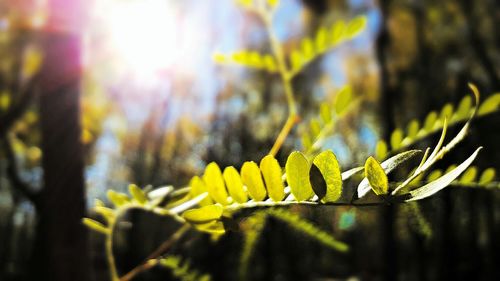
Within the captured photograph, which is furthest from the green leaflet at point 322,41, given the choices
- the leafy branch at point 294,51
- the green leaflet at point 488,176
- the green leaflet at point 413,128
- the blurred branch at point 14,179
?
the blurred branch at point 14,179

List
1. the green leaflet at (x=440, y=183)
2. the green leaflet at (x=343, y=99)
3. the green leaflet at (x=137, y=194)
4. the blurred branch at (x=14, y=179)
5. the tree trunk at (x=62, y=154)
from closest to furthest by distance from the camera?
the green leaflet at (x=440, y=183)
the green leaflet at (x=137, y=194)
the green leaflet at (x=343, y=99)
the tree trunk at (x=62, y=154)
the blurred branch at (x=14, y=179)

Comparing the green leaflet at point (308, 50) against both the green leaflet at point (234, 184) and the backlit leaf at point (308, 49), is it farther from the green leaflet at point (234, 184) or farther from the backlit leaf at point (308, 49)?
the green leaflet at point (234, 184)

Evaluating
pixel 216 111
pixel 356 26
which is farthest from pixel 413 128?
pixel 216 111

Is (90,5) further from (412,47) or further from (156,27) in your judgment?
(412,47)

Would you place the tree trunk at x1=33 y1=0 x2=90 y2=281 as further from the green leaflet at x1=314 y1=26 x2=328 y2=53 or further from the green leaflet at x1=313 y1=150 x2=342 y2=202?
the green leaflet at x1=313 y1=150 x2=342 y2=202

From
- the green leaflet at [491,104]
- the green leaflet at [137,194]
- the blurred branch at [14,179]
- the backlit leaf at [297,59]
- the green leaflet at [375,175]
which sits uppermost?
the backlit leaf at [297,59]

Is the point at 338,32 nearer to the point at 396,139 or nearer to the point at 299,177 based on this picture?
the point at 396,139

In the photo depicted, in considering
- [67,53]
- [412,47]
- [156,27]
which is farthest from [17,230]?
[67,53]
